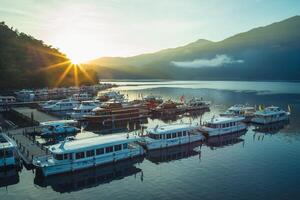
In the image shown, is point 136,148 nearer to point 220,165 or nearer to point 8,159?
point 220,165

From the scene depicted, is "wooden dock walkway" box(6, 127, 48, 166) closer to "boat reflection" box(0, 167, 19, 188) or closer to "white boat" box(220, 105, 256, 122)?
"boat reflection" box(0, 167, 19, 188)

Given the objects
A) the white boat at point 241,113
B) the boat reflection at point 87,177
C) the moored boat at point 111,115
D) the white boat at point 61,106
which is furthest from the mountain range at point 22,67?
the boat reflection at point 87,177

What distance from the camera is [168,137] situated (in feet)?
206

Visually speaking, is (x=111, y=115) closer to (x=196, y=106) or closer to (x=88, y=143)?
(x=88, y=143)

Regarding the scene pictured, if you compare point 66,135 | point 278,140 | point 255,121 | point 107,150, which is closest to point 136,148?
point 107,150

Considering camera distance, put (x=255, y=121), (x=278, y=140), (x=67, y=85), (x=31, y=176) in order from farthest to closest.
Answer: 1. (x=67, y=85)
2. (x=255, y=121)
3. (x=278, y=140)
4. (x=31, y=176)

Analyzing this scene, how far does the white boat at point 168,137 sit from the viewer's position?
6112 cm

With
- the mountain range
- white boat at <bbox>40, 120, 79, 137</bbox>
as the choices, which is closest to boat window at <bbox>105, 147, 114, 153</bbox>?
white boat at <bbox>40, 120, 79, 137</bbox>

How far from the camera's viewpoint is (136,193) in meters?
41.2

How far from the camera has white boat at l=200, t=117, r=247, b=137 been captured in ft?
241

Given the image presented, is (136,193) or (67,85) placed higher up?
(67,85)

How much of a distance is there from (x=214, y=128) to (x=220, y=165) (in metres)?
22.0

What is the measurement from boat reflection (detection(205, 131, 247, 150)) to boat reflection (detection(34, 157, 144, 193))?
23159mm

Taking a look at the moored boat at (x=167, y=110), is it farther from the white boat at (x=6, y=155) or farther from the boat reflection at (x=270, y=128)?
the white boat at (x=6, y=155)
